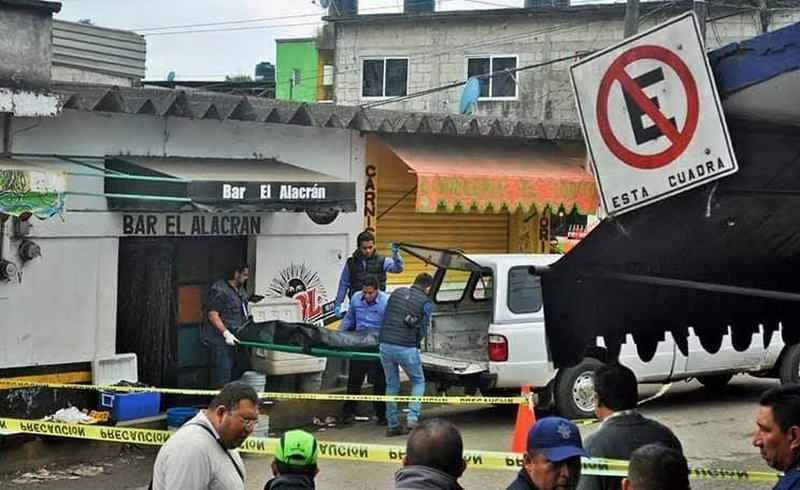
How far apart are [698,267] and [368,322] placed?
720 centimetres

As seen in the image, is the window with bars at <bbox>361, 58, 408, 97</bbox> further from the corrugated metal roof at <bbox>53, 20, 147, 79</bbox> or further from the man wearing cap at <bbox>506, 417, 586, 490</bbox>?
the man wearing cap at <bbox>506, 417, 586, 490</bbox>

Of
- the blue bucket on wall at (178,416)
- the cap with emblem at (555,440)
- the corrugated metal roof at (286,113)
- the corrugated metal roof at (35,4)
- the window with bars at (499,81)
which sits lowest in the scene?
the blue bucket on wall at (178,416)

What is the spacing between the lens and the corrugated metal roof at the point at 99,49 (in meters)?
13.8

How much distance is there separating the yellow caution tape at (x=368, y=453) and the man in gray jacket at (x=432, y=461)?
1062mm

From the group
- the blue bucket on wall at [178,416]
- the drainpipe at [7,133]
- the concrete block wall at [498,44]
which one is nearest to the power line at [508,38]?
the concrete block wall at [498,44]

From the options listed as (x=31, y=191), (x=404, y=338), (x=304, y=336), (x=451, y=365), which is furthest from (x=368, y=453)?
(x=451, y=365)

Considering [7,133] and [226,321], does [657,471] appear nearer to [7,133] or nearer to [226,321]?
[7,133]

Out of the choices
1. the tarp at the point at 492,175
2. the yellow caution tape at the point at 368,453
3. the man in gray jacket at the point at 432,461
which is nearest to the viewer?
the man in gray jacket at the point at 432,461

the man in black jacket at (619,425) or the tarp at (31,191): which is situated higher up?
the tarp at (31,191)

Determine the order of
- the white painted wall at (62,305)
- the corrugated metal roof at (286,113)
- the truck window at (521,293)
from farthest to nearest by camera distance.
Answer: the truck window at (521,293) → the corrugated metal roof at (286,113) → the white painted wall at (62,305)

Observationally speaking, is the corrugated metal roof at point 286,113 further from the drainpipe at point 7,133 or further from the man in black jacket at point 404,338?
the man in black jacket at point 404,338

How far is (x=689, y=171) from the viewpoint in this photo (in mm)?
3965

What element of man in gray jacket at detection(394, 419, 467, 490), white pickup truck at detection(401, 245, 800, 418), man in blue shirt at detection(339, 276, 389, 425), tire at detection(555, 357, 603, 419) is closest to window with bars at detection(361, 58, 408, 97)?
white pickup truck at detection(401, 245, 800, 418)

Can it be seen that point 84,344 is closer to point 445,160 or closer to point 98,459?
point 98,459
